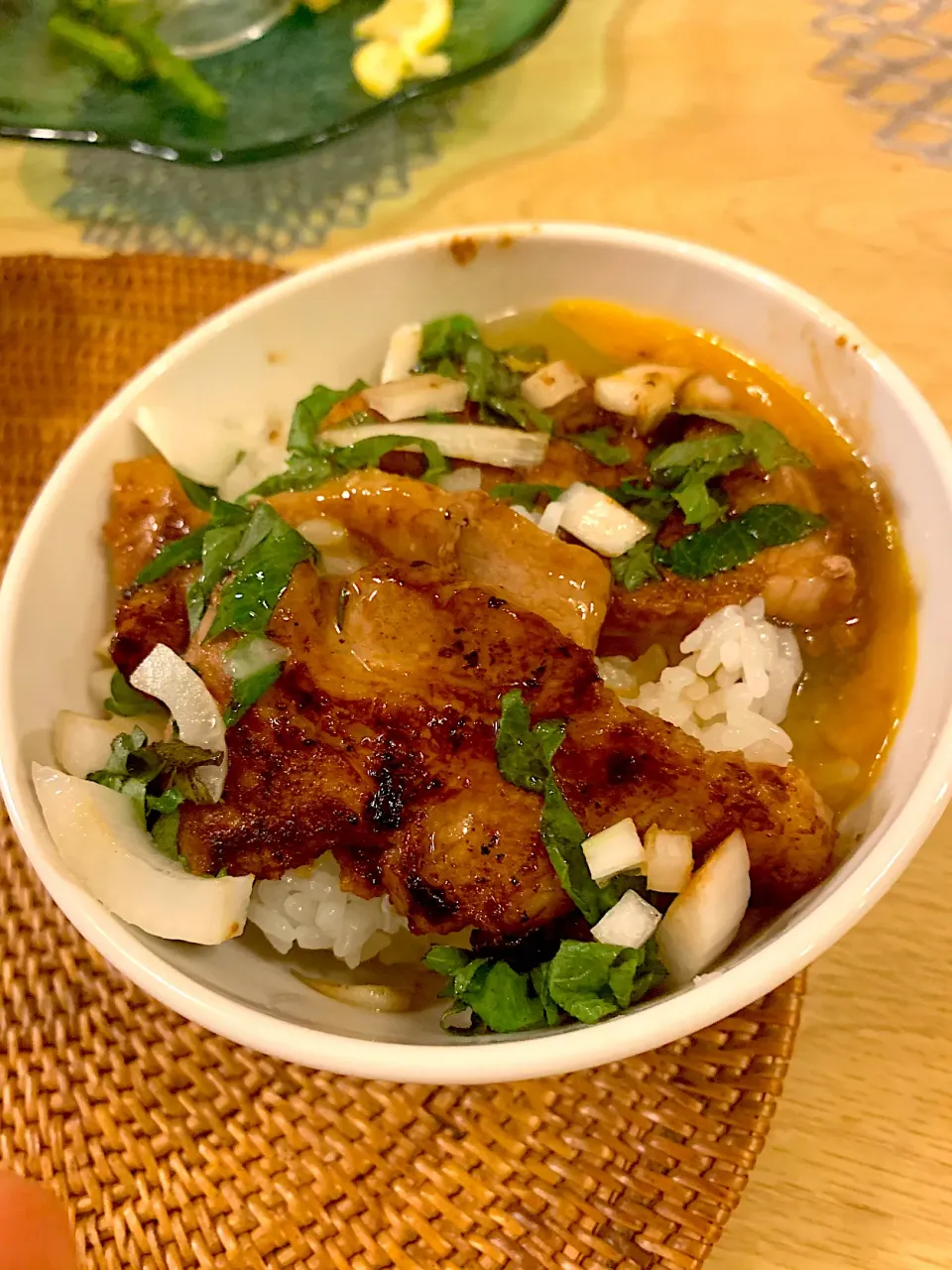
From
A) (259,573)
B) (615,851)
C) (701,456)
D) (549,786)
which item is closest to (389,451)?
(259,573)

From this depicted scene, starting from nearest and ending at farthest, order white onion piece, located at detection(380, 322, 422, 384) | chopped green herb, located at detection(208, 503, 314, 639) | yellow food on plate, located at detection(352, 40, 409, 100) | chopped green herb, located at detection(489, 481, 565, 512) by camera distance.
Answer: chopped green herb, located at detection(208, 503, 314, 639), chopped green herb, located at detection(489, 481, 565, 512), white onion piece, located at detection(380, 322, 422, 384), yellow food on plate, located at detection(352, 40, 409, 100)

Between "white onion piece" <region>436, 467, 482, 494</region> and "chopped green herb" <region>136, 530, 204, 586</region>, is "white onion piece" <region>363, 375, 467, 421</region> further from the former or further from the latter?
"chopped green herb" <region>136, 530, 204, 586</region>

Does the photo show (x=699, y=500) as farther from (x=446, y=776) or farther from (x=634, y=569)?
(x=446, y=776)

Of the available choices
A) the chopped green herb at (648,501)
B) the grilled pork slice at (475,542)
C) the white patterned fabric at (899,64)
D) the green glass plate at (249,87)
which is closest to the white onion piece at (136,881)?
the grilled pork slice at (475,542)

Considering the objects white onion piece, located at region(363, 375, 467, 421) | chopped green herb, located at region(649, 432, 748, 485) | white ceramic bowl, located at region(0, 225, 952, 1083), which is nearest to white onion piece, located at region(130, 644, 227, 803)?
white ceramic bowl, located at region(0, 225, 952, 1083)

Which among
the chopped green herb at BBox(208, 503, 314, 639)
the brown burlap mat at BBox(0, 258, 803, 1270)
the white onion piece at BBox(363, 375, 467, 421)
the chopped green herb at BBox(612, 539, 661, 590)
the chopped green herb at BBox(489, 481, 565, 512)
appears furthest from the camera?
the white onion piece at BBox(363, 375, 467, 421)

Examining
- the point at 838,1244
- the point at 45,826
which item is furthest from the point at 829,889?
the point at 45,826
